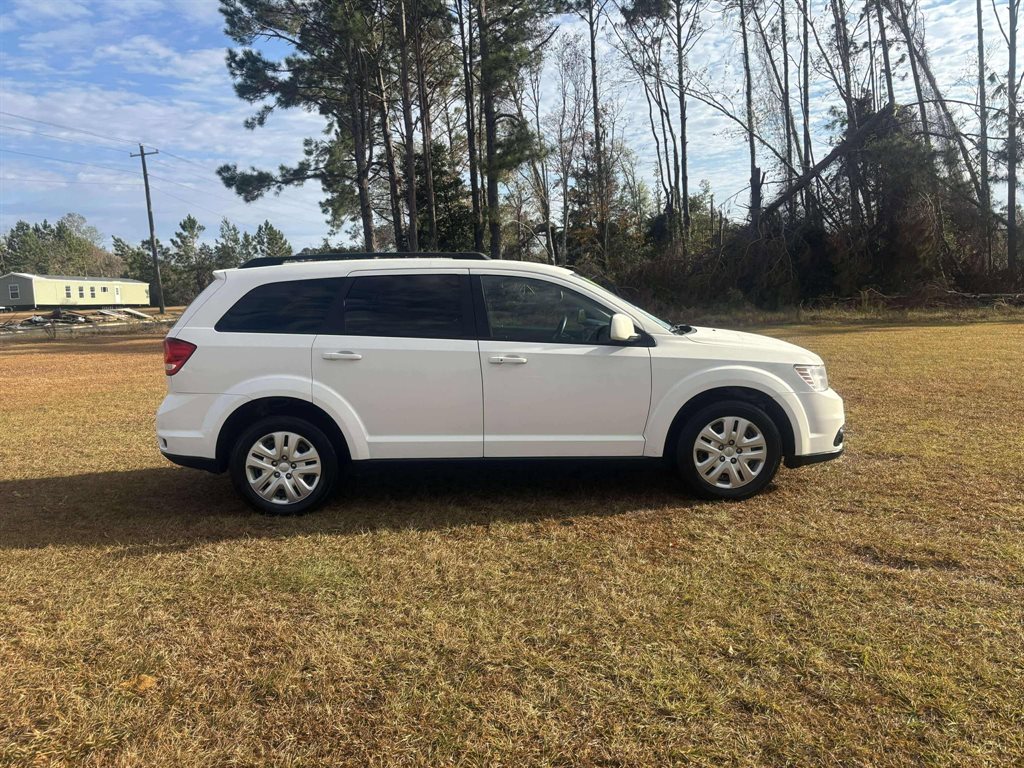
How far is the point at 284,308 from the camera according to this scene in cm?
464

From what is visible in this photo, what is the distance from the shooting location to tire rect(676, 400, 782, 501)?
15.2ft

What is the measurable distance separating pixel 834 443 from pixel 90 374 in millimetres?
15326

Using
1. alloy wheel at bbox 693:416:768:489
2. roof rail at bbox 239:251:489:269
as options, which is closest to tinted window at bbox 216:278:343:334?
roof rail at bbox 239:251:489:269

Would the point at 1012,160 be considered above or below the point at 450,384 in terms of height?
above

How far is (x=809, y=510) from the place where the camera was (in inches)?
178

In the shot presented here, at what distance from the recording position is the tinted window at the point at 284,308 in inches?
181

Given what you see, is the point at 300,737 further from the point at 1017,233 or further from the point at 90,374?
the point at 1017,233

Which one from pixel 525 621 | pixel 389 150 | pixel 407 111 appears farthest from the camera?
pixel 389 150

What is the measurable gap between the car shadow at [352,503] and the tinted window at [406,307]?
37.8 inches

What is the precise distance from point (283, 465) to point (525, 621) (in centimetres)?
230

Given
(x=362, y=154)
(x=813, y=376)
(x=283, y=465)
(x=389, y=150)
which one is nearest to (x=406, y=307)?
(x=283, y=465)

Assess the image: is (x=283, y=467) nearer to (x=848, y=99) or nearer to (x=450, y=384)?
(x=450, y=384)

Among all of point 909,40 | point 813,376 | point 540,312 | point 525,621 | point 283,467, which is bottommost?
point 525,621

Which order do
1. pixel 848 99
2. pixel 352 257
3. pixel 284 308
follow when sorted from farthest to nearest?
1. pixel 848 99
2. pixel 352 257
3. pixel 284 308
